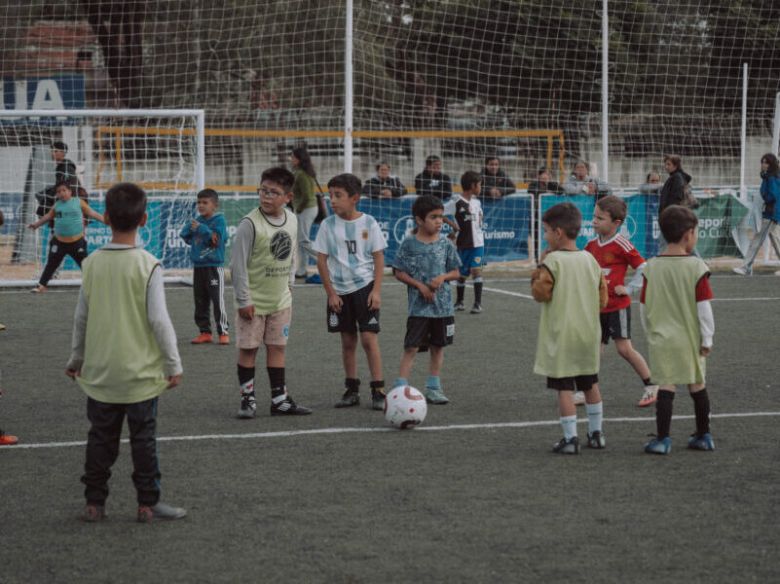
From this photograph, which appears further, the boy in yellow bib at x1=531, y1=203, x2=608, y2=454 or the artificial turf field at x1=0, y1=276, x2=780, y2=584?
the boy in yellow bib at x1=531, y1=203, x2=608, y2=454

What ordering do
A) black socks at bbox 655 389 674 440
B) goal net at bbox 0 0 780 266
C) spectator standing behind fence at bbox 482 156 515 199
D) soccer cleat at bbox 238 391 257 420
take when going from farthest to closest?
goal net at bbox 0 0 780 266
spectator standing behind fence at bbox 482 156 515 199
soccer cleat at bbox 238 391 257 420
black socks at bbox 655 389 674 440

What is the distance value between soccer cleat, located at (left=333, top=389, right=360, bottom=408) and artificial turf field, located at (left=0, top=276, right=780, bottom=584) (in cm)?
9

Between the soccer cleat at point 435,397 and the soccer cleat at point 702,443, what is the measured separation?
2051 millimetres

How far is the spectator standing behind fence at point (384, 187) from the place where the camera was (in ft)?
64.3

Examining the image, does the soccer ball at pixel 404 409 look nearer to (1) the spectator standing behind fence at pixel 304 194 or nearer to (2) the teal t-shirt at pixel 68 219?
(2) the teal t-shirt at pixel 68 219

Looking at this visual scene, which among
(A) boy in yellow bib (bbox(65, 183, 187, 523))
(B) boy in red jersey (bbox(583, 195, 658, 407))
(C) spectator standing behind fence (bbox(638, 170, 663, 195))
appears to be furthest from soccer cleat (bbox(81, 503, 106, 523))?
(C) spectator standing behind fence (bbox(638, 170, 663, 195))

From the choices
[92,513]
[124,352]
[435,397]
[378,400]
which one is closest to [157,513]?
[92,513]

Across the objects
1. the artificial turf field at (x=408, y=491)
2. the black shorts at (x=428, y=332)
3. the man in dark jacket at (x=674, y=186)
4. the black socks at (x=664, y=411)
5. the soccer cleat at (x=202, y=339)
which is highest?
the man in dark jacket at (x=674, y=186)

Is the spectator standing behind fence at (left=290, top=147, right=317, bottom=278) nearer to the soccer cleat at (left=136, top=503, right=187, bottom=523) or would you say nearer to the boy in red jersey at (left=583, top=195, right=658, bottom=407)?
the boy in red jersey at (left=583, top=195, right=658, bottom=407)

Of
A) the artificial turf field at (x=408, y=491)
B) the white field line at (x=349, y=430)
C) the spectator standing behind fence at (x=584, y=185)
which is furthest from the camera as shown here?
the spectator standing behind fence at (x=584, y=185)

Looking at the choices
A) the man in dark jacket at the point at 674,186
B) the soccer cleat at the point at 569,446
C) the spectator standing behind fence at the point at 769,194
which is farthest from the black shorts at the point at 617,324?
the spectator standing behind fence at the point at 769,194

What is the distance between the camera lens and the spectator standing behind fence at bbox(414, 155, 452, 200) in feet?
63.6

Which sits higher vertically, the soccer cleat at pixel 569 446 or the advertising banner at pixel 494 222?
the advertising banner at pixel 494 222

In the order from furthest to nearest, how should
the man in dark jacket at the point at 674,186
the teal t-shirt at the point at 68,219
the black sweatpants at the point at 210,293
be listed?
the man in dark jacket at the point at 674,186
the teal t-shirt at the point at 68,219
the black sweatpants at the point at 210,293
